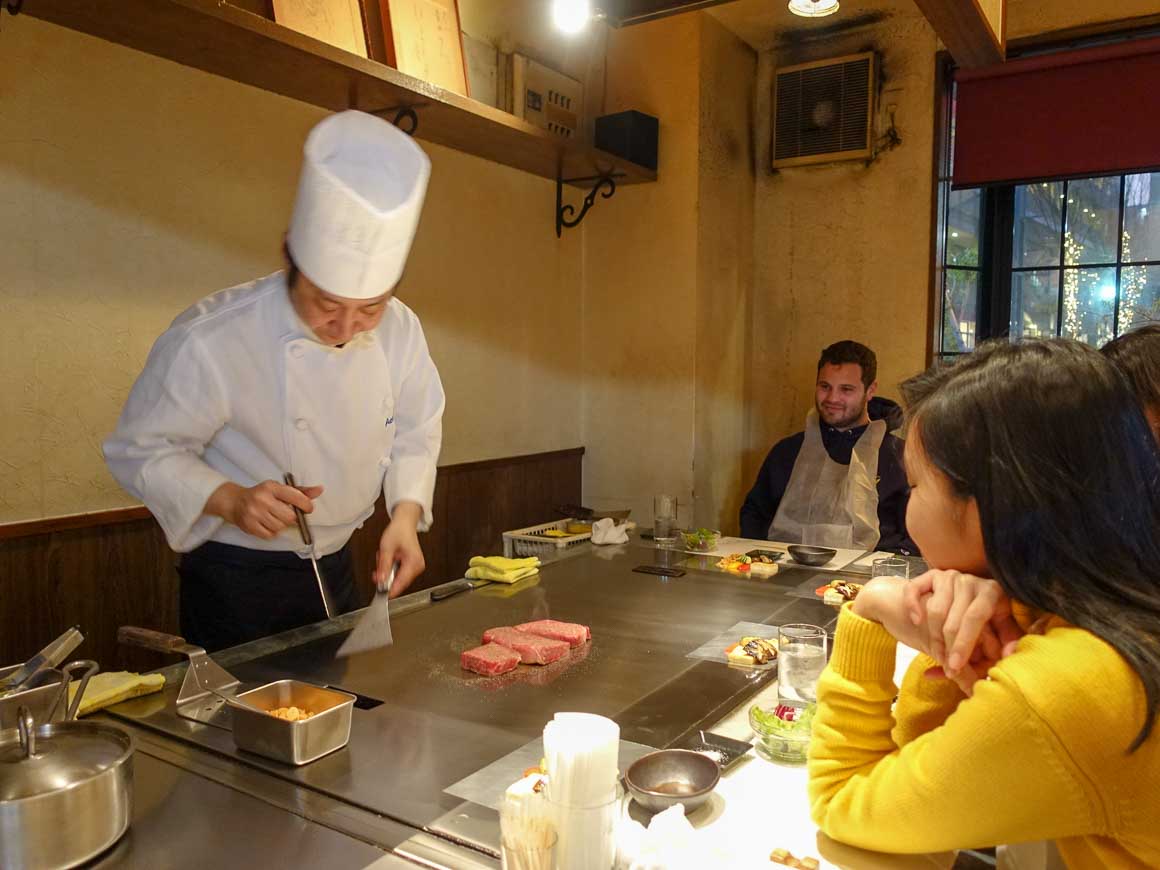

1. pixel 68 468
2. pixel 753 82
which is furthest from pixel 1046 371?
pixel 753 82

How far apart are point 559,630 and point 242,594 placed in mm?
673

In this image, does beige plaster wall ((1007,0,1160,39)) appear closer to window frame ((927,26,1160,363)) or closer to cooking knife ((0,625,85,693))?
window frame ((927,26,1160,363))

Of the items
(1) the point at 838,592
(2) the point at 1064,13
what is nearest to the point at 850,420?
(1) the point at 838,592

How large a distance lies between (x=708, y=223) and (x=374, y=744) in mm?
2921

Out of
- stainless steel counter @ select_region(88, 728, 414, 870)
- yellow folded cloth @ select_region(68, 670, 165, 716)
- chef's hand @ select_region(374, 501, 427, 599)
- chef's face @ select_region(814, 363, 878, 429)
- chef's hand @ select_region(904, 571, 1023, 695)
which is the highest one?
chef's face @ select_region(814, 363, 878, 429)

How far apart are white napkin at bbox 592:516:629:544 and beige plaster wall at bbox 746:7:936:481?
5.64 feet

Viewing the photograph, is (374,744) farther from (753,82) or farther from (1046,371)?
(753,82)

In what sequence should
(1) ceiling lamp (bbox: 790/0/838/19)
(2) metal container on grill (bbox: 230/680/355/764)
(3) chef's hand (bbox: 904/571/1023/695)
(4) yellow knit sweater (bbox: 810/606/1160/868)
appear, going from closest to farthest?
(4) yellow knit sweater (bbox: 810/606/1160/868) → (3) chef's hand (bbox: 904/571/1023/695) → (2) metal container on grill (bbox: 230/680/355/764) → (1) ceiling lamp (bbox: 790/0/838/19)

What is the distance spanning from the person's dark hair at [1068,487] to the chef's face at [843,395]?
2.27m

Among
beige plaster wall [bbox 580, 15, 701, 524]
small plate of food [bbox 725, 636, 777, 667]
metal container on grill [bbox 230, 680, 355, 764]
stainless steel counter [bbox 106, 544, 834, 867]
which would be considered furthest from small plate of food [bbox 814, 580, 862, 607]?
beige plaster wall [bbox 580, 15, 701, 524]

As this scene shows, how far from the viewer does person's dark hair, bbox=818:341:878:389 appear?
10.2 feet

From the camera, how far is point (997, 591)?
0.89m

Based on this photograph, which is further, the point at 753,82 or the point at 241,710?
the point at 753,82

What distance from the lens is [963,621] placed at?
35.1 inches
